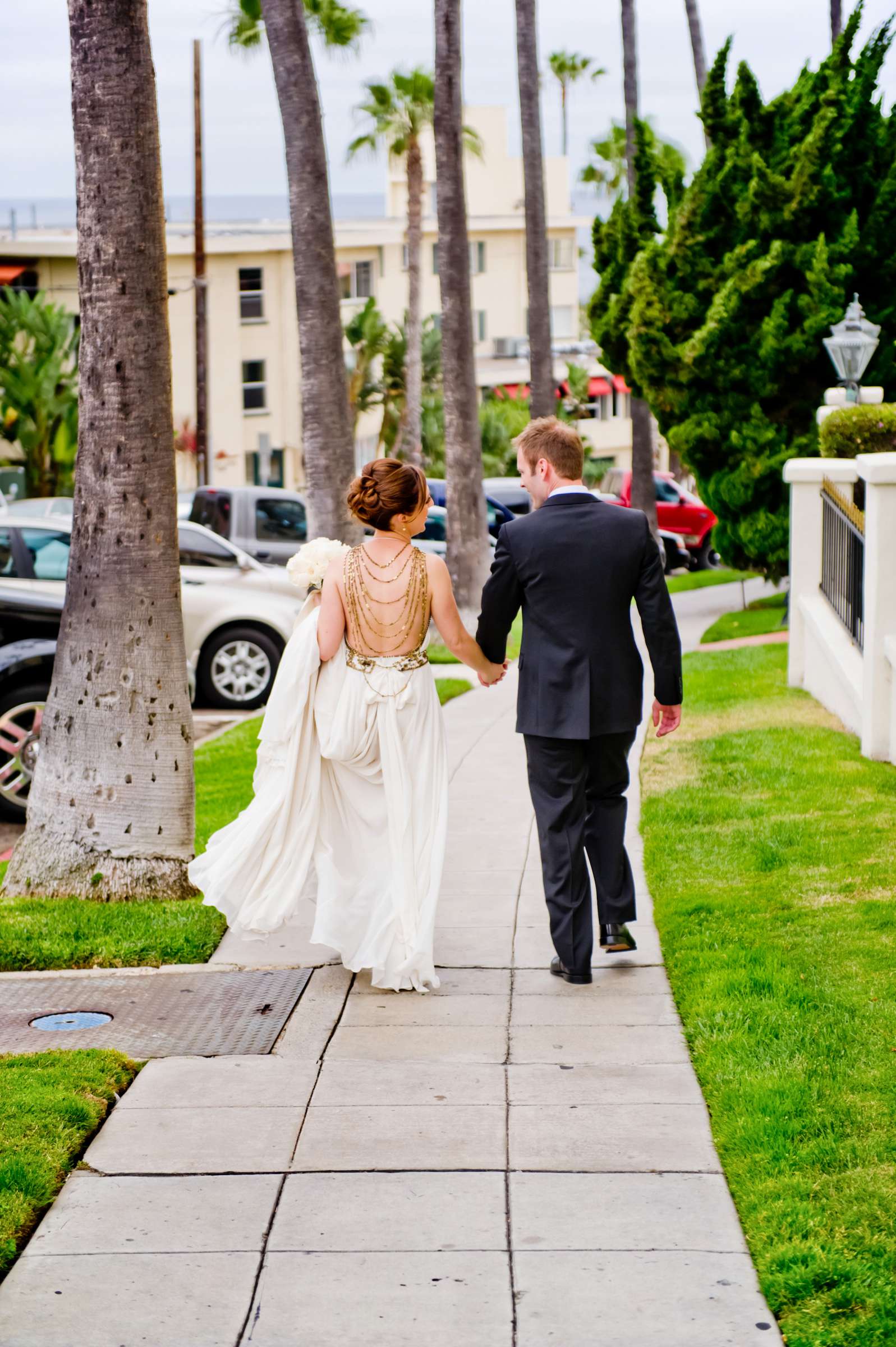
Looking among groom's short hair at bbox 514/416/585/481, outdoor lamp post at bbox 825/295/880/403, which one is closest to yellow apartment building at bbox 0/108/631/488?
outdoor lamp post at bbox 825/295/880/403

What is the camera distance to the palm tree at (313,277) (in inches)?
500

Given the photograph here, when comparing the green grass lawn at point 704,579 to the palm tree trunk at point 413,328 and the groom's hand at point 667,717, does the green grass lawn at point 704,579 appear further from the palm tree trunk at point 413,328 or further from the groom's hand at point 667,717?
the groom's hand at point 667,717

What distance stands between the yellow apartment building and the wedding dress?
31.4 m

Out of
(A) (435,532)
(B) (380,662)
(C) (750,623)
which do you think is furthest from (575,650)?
(A) (435,532)

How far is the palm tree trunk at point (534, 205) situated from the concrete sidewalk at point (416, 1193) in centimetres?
2061

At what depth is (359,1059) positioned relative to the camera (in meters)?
5.30

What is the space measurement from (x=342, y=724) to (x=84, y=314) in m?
2.51

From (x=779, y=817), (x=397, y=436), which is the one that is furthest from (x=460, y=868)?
(x=397, y=436)

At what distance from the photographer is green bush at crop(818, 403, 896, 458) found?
13.3 m

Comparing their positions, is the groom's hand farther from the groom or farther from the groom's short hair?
the groom's short hair

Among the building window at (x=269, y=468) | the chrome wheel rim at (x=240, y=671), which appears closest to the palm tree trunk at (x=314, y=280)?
the chrome wheel rim at (x=240, y=671)

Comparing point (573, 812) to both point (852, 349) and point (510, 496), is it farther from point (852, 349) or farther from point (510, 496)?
point (510, 496)

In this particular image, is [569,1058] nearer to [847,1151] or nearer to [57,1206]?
[847,1151]

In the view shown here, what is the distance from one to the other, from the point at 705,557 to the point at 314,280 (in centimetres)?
2099
